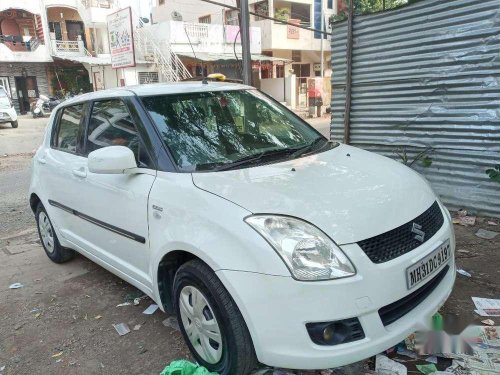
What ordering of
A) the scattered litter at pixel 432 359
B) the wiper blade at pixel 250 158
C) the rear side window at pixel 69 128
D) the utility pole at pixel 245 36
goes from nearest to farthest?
the scattered litter at pixel 432 359 < the wiper blade at pixel 250 158 < the rear side window at pixel 69 128 < the utility pole at pixel 245 36

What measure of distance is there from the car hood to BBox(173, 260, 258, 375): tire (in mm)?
447

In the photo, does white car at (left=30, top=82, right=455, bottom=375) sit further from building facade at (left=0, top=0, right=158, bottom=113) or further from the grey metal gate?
building facade at (left=0, top=0, right=158, bottom=113)

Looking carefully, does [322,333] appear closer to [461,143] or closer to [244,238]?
[244,238]

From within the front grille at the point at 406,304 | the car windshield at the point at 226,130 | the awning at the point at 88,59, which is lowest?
the front grille at the point at 406,304

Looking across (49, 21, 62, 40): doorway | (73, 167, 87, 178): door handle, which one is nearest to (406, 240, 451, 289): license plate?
(73, 167, 87, 178): door handle

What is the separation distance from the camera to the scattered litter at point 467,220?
468cm

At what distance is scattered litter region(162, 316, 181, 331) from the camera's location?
10.1 ft

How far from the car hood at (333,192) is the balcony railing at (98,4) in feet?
106

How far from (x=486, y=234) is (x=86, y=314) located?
3.85 m

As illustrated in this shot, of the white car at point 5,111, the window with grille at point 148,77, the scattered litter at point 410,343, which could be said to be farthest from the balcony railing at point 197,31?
the scattered litter at point 410,343

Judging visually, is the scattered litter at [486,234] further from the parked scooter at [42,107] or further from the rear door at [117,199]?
the parked scooter at [42,107]

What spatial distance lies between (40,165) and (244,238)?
2960 millimetres

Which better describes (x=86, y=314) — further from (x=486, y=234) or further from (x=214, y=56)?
(x=214, y=56)

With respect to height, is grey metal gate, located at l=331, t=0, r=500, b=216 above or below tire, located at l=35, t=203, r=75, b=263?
above
